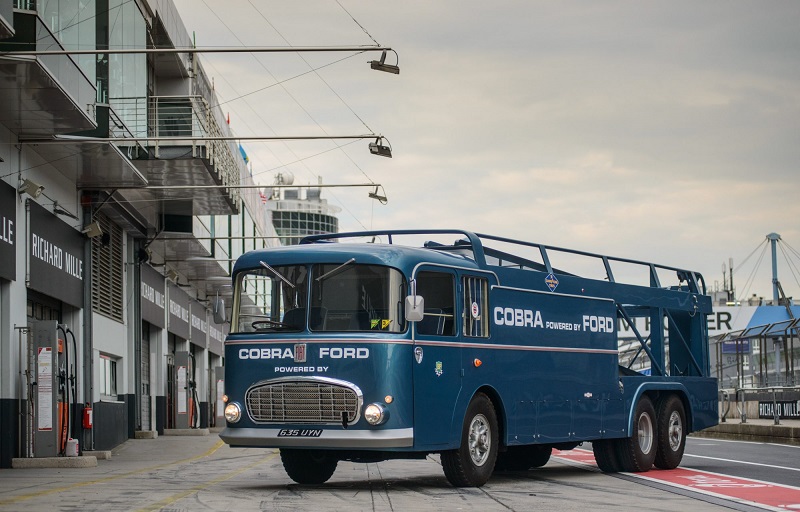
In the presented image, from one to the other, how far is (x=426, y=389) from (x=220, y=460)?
10803mm

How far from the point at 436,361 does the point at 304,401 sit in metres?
1.56

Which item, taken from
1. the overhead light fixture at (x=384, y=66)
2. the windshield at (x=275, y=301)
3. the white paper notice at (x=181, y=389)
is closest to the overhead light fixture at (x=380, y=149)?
the overhead light fixture at (x=384, y=66)

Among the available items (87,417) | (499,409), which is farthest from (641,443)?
(87,417)

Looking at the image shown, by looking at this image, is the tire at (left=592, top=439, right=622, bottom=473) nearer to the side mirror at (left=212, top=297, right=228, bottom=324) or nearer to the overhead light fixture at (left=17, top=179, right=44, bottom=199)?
the side mirror at (left=212, top=297, right=228, bottom=324)

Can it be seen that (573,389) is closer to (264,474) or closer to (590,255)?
(590,255)

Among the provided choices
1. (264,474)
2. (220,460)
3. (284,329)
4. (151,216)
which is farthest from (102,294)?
(284,329)

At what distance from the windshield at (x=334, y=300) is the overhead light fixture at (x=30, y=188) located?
8.62 metres

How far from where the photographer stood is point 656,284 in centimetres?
2034

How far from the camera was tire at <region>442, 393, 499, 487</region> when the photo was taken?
14.7 m

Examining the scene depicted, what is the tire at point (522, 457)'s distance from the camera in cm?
1850

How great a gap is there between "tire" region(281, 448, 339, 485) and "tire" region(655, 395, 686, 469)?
5.75 meters

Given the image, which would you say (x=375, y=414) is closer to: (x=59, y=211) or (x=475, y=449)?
(x=475, y=449)

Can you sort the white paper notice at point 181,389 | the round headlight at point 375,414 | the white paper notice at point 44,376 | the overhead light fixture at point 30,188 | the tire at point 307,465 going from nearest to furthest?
the round headlight at point 375,414, the tire at point 307,465, the overhead light fixture at point 30,188, the white paper notice at point 44,376, the white paper notice at point 181,389

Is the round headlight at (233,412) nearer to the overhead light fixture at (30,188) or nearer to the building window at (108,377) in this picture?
the overhead light fixture at (30,188)
